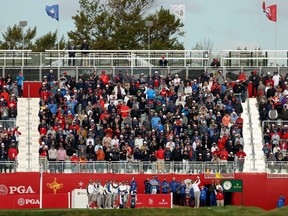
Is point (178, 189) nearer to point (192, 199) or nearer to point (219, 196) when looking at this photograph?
point (192, 199)

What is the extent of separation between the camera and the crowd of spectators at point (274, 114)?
74750mm

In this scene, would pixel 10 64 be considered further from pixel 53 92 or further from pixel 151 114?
pixel 151 114

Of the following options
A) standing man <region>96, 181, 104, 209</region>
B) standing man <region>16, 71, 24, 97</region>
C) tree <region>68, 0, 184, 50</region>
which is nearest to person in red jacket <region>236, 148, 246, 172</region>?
standing man <region>96, 181, 104, 209</region>

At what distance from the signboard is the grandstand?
2.12 feet

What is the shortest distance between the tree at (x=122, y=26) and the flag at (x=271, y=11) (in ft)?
118

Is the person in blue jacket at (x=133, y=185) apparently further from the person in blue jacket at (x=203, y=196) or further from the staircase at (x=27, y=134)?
the staircase at (x=27, y=134)

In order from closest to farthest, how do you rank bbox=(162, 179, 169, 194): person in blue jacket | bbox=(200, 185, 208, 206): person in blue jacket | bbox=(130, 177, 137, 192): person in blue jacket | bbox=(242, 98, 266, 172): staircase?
bbox=(130, 177, 137, 192): person in blue jacket
bbox=(200, 185, 208, 206): person in blue jacket
bbox=(162, 179, 169, 194): person in blue jacket
bbox=(242, 98, 266, 172): staircase

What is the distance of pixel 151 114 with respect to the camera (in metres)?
78.1

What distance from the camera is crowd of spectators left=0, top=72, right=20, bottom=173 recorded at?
7438 centimetres

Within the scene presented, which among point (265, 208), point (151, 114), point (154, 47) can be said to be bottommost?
point (265, 208)

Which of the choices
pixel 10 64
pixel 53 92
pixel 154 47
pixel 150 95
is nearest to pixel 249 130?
pixel 150 95

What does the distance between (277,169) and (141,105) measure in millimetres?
9725

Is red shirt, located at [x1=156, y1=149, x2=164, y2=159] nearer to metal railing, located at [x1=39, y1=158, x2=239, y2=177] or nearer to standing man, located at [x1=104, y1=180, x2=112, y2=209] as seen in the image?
metal railing, located at [x1=39, y1=158, x2=239, y2=177]

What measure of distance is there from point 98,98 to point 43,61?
Answer: 401 inches
